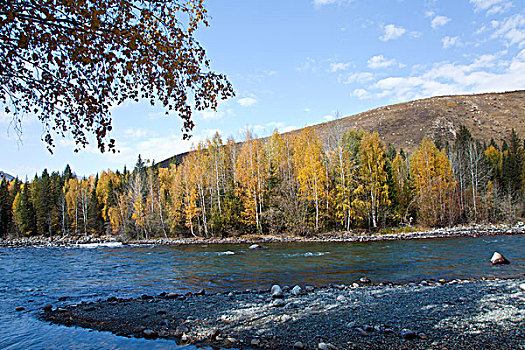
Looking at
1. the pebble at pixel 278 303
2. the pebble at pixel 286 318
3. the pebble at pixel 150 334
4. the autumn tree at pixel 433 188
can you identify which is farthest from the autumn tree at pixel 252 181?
the pebble at pixel 150 334

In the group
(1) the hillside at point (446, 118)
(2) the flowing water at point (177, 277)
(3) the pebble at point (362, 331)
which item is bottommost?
(2) the flowing water at point (177, 277)

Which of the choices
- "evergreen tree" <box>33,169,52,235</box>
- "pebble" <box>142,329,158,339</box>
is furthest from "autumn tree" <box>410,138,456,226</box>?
"evergreen tree" <box>33,169,52,235</box>

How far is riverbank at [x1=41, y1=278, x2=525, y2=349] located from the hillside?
93.4 metres

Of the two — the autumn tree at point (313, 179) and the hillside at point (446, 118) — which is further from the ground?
the hillside at point (446, 118)

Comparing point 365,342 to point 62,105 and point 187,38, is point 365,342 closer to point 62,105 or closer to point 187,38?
point 187,38

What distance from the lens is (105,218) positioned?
68188 mm

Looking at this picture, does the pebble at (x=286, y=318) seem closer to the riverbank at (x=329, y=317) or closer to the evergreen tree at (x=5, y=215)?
the riverbank at (x=329, y=317)

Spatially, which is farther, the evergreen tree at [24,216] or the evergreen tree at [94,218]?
the evergreen tree at [94,218]

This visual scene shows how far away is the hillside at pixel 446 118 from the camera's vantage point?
10925cm

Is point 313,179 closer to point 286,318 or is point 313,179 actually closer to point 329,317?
point 329,317

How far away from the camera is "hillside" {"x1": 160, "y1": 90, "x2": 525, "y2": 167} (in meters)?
109

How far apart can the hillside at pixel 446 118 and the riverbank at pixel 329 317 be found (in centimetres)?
9345

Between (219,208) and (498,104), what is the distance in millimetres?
145735

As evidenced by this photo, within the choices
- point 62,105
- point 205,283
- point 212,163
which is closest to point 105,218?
point 212,163
